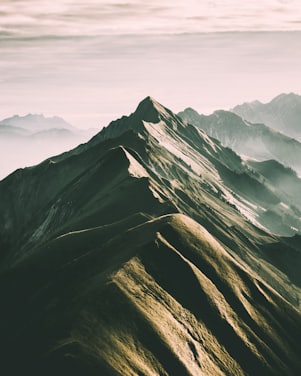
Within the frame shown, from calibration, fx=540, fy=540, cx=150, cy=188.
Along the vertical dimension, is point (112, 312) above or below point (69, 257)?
below

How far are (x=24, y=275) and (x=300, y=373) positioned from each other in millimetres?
88443

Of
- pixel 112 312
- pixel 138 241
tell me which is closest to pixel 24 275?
pixel 138 241

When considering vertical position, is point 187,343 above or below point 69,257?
below

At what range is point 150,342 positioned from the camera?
406 feet

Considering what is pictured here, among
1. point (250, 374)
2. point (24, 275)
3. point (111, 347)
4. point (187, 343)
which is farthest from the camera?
point (24, 275)

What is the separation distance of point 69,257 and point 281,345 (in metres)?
71.5

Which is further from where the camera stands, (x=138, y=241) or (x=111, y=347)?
(x=138, y=241)

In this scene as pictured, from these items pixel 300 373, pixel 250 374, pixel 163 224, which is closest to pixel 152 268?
pixel 163 224

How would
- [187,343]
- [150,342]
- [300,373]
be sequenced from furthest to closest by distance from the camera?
[300,373], [187,343], [150,342]

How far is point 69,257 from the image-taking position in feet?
574

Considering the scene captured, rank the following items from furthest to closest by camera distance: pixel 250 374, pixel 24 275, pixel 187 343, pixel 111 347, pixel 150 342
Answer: pixel 24 275, pixel 250 374, pixel 187 343, pixel 150 342, pixel 111 347

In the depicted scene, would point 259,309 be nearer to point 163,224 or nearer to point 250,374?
point 250,374

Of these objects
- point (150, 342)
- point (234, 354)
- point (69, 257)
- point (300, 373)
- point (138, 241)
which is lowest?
point (300, 373)

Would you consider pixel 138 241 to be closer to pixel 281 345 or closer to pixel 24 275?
pixel 24 275
